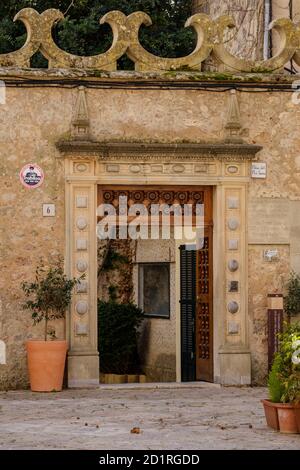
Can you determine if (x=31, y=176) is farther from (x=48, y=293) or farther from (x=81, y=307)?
(x=81, y=307)

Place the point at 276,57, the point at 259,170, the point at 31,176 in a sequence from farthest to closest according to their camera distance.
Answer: the point at 276,57, the point at 259,170, the point at 31,176

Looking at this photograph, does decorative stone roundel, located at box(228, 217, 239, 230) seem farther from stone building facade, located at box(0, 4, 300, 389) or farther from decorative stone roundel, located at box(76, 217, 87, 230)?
decorative stone roundel, located at box(76, 217, 87, 230)

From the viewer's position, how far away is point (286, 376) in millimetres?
11242

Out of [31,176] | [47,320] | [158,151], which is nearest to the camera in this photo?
[47,320]

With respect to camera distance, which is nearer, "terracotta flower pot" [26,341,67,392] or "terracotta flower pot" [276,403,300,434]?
"terracotta flower pot" [276,403,300,434]

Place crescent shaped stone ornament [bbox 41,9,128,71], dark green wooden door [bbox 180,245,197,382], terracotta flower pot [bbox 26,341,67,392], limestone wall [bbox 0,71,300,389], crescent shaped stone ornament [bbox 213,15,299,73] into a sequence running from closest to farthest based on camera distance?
1. terracotta flower pot [bbox 26,341,67,392]
2. limestone wall [bbox 0,71,300,389]
3. crescent shaped stone ornament [bbox 41,9,128,71]
4. crescent shaped stone ornament [bbox 213,15,299,73]
5. dark green wooden door [bbox 180,245,197,382]

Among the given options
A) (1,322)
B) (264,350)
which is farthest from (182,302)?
(1,322)

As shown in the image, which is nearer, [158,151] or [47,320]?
[47,320]

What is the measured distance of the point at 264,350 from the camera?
1638 centimetres

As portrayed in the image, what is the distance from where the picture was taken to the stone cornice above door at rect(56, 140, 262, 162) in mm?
15891

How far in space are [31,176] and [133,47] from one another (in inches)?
86.7

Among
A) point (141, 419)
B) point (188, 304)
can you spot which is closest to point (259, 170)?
point (188, 304)

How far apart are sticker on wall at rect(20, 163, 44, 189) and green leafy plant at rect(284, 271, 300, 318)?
11.8 ft

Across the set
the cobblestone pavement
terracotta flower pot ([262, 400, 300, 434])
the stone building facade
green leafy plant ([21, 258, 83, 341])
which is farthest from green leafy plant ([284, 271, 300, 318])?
terracotta flower pot ([262, 400, 300, 434])
